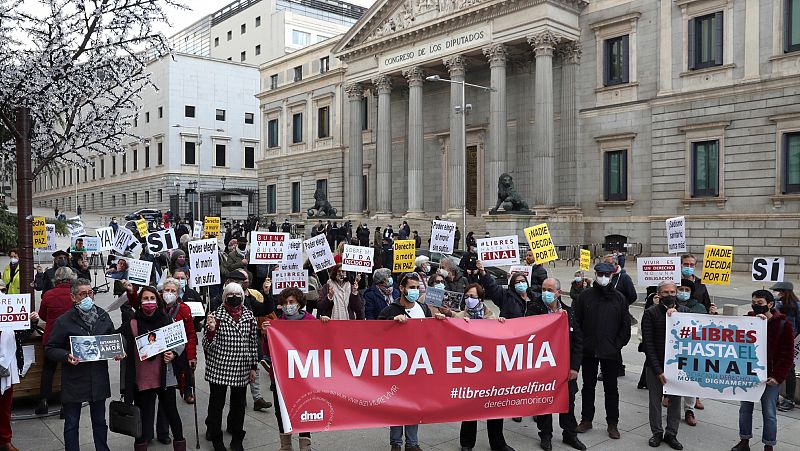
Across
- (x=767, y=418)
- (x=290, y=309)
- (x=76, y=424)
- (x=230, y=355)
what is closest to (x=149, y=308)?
(x=230, y=355)

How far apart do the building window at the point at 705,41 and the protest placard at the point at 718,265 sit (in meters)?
20.5

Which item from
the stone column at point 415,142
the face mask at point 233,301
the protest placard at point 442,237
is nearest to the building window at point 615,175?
the stone column at point 415,142

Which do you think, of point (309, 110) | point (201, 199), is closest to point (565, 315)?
point (309, 110)

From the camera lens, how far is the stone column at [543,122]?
33.6 meters

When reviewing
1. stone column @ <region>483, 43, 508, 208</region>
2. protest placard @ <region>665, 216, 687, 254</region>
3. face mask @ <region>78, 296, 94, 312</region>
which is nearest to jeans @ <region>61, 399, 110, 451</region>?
face mask @ <region>78, 296, 94, 312</region>

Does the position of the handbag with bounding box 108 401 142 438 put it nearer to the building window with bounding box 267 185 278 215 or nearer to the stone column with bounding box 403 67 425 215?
the stone column with bounding box 403 67 425 215

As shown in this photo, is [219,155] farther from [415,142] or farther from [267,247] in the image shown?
[267,247]

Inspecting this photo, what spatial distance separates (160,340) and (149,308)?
1.12 ft

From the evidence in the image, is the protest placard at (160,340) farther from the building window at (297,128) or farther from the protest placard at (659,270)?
the building window at (297,128)

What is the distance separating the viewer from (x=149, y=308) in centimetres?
662

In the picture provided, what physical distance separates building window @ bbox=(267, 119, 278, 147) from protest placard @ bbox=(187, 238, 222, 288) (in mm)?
47642

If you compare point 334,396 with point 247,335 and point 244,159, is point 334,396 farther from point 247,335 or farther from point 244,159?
point 244,159

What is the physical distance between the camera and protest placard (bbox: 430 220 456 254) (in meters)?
16.3

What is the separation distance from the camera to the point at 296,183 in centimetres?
5550
